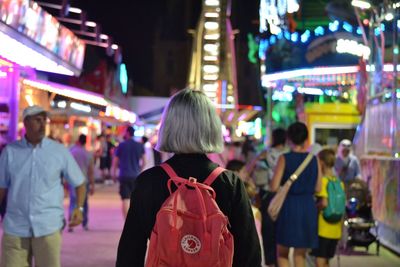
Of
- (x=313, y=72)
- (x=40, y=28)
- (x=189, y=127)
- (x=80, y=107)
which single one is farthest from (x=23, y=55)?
(x=80, y=107)

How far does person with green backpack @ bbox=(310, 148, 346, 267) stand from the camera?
22.9ft

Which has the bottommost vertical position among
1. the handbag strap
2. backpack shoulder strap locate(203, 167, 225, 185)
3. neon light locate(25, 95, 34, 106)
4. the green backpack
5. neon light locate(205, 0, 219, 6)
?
the green backpack

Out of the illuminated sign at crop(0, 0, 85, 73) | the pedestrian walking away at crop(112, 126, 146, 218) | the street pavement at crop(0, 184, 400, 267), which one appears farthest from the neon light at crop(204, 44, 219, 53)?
the illuminated sign at crop(0, 0, 85, 73)

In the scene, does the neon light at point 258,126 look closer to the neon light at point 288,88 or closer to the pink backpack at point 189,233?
the neon light at point 288,88

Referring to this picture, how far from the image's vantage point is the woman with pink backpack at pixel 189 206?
2.71 meters

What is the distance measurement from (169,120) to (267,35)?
15.2 m

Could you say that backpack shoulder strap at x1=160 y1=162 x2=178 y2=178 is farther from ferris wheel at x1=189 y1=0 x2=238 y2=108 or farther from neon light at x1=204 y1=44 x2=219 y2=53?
neon light at x1=204 y1=44 x2=219 y2=53

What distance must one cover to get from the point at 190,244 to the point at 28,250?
2828 mm

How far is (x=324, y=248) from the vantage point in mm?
7180

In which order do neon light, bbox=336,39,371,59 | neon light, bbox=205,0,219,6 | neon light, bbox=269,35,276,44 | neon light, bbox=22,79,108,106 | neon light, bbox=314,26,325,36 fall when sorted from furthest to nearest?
1. neon light, bbox=205,0,219,6
2. neon light, bbox=269,35,276,44
3. neon light, bbox=314,26,325,36
4. neon light, bbox=336,39,371,59
5. neon light, bbox=22,79,108,106

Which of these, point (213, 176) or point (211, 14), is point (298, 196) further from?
point (211, 14)

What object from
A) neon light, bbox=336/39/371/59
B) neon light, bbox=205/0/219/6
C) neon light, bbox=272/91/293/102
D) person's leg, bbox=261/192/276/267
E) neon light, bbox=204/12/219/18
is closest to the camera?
person's leg, bbox=261/192/276/267

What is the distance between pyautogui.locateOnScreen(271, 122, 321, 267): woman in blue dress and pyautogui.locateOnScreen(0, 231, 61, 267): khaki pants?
7.72 ft

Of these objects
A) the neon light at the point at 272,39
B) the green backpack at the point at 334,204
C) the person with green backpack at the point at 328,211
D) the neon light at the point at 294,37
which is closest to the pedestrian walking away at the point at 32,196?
the person with green backpack at the point at 328,211
